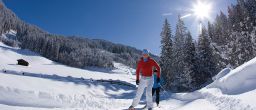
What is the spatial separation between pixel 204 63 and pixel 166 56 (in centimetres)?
665

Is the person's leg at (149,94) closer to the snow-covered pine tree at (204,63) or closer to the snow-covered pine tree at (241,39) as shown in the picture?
the snow-covered pine tree at (204,63)

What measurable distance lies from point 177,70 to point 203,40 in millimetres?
7501

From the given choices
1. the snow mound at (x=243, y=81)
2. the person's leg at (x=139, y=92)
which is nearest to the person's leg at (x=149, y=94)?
the person's leg at (x=139, y=92)

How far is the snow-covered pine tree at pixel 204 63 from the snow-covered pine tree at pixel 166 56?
4764 mm

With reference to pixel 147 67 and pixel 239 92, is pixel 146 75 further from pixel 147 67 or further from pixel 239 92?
pixel 239 92

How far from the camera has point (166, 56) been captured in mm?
51188

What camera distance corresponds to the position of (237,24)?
178ft

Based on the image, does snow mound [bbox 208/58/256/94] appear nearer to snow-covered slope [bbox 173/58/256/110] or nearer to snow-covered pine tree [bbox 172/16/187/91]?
snow-covered slope [bbox 173/58/256/110]

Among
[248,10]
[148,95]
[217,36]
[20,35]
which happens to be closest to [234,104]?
[148,95]

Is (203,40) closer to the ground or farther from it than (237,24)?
closer to the ground

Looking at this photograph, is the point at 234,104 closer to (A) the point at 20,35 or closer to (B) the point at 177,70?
(B) the point at 177,70

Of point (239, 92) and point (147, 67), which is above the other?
point (147, 67)

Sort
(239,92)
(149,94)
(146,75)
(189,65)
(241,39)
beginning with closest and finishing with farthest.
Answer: (239,92) < (149,94) < (146,75) < (189,65) < (241,39)

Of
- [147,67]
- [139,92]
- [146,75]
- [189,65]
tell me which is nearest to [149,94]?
[139,92]
